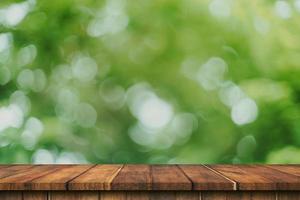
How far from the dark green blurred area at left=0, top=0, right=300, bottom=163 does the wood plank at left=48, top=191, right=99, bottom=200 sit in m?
0.67

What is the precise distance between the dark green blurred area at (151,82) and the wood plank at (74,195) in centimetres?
67

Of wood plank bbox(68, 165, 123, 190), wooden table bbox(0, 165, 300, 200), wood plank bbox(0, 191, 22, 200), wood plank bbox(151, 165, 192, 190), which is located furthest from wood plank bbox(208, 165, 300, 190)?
wood plank bbox(0, 191, 22, 200)

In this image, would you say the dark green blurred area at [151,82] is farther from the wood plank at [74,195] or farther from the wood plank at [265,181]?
the wood plank at [74,195]

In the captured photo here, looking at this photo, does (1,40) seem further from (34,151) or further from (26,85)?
(34,151)

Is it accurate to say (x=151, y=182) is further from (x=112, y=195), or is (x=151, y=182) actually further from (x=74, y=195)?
(x=74, y=195)

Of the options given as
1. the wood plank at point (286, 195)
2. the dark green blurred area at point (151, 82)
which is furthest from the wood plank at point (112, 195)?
the dark green blurred area at point (151, 82)

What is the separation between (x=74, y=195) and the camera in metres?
1.26

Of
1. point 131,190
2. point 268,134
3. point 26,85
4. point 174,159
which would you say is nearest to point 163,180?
point 131,190

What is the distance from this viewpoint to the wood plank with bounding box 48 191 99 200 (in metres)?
1.25

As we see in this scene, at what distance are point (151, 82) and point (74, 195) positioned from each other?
81cm

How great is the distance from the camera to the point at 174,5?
1.98 meters

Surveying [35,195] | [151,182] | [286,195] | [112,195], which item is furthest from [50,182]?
[286,195]

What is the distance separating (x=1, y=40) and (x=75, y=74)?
14.9 inches

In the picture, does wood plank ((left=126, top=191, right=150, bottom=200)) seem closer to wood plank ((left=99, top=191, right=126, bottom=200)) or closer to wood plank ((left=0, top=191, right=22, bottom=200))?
wood plank ((left=99, top=191, right=126, bottom=200))
